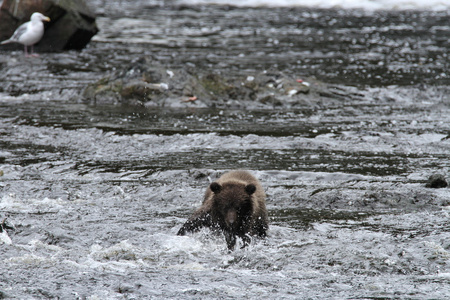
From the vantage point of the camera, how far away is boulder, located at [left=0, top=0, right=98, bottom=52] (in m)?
20.2

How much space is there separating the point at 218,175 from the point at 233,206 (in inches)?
87.6

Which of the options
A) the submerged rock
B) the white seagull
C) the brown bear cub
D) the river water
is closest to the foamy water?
the river water

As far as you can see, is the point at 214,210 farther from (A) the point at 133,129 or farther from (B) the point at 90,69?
(B) the point at 90,69

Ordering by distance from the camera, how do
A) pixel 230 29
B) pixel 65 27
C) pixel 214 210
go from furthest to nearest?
pixel 230 29
pixel 65 27
pixel 214 210

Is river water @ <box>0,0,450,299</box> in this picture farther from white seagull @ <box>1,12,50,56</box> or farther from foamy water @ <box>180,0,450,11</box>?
foamy water @ <box>180,0,450,11</box>

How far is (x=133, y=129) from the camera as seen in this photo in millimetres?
11750

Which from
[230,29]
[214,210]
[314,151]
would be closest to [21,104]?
[314,151]

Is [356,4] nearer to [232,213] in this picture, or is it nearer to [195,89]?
[195,89]

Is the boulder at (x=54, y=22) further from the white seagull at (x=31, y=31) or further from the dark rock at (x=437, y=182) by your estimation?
the dark rock at (x=437, y=182)

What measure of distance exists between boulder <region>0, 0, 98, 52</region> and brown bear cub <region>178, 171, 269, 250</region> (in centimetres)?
1491

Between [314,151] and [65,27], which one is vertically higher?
[65,27]

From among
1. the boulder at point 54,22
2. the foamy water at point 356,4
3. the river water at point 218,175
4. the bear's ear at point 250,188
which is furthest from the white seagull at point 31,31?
the foamy water at point 356,4

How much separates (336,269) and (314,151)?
4.71 metres

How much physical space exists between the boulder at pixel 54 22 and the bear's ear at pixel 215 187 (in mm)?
14975
